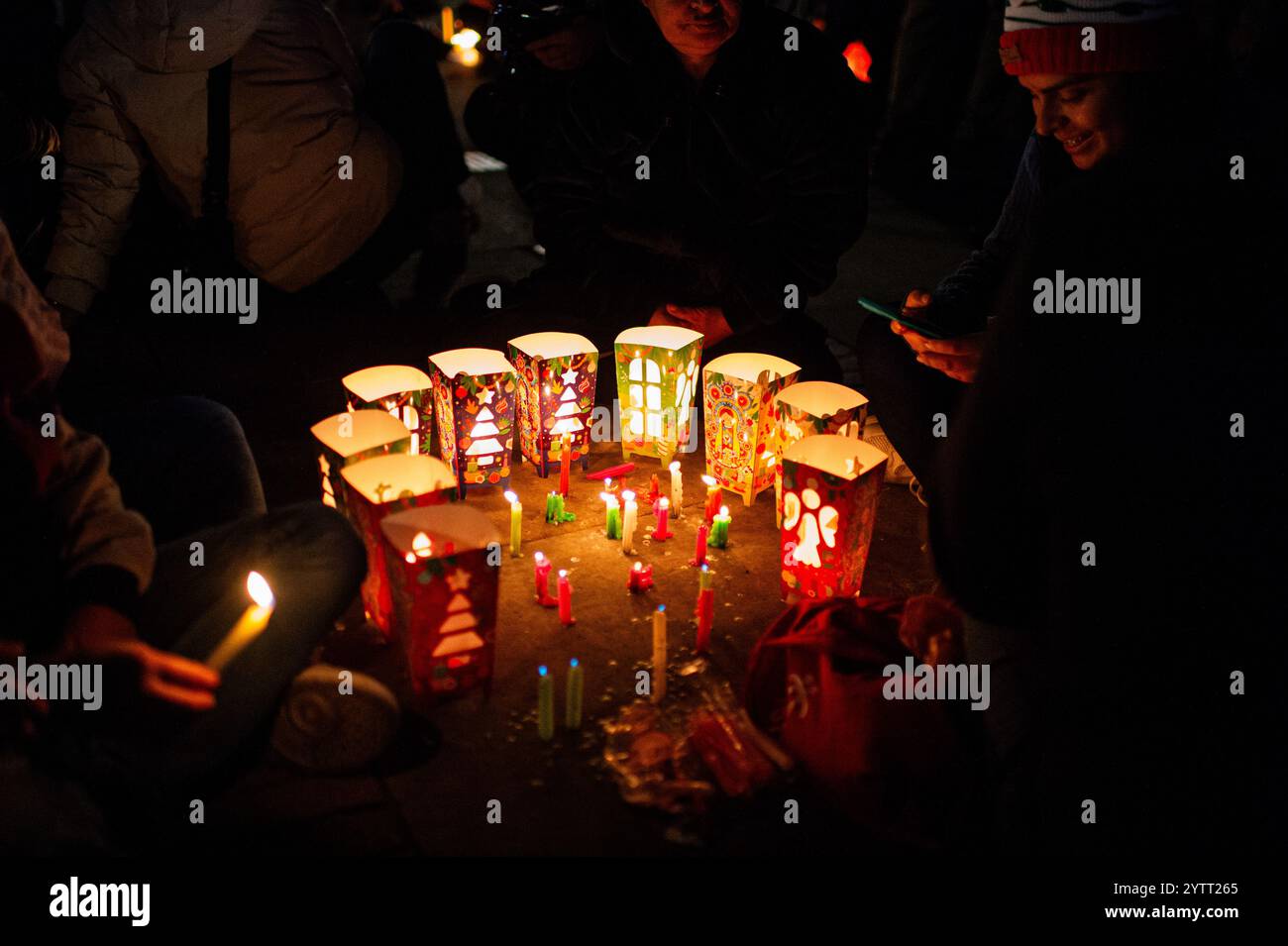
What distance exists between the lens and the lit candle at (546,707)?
2686 millimetres

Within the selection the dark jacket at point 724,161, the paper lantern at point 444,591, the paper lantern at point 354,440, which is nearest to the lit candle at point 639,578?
the paper lantern at point 444,591

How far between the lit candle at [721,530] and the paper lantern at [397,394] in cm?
106

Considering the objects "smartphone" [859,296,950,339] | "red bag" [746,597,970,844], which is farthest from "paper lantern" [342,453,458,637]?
"smartphone" [859,296,950,339]

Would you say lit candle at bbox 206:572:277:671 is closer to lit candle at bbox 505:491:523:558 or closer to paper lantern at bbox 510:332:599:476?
lit candle at bbox 505:491:523:558

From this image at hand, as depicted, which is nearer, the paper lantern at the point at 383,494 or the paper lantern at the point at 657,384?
the paper lantern at the point at 383,494

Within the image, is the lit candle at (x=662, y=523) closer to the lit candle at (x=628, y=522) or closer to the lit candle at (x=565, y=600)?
the lit candle at (x=628, y=522)

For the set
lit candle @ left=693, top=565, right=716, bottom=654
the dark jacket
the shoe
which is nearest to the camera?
the shoe

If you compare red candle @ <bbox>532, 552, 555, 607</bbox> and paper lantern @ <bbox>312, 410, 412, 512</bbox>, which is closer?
paper lantern @ <bbox>312, 410, 412, 512</bbox>

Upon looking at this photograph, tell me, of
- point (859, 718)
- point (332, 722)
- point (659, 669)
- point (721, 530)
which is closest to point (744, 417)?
point (721, 530)

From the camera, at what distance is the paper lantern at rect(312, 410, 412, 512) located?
3102 millimetres

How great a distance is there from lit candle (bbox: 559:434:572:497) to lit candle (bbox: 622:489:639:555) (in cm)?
37

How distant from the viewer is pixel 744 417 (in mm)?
3781
